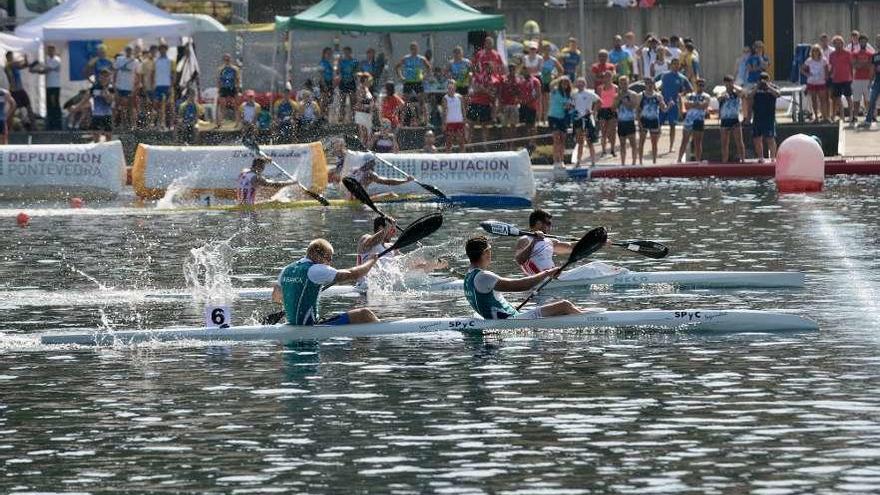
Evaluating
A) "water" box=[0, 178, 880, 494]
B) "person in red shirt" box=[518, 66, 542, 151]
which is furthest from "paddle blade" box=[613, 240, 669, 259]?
"person in red shirt" box=[518, 66, 542, 151]

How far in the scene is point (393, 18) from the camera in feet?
140

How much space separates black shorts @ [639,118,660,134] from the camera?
41500 millimetres

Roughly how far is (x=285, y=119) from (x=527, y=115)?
5.49 m

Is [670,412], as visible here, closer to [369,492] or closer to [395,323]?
[369,492]

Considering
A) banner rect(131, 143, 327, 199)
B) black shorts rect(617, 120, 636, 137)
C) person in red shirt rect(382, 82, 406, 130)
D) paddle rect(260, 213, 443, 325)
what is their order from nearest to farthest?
paddle rect(260, 213, 443, 325) < banner rect(131, 143, 327, 199) < black shorts rect(617, 120, 636, 137) < person in red shirt rect(382, 82, 406, 130)

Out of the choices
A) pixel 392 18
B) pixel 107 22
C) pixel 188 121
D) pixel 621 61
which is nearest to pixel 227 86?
pixel 188 121

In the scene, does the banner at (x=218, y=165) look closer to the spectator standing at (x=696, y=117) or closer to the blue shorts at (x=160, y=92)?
the blue shorts at (x=160, y=92)

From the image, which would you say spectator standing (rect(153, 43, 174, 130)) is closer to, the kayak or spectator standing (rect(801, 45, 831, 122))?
spectator standing (rect(801, 45, 831, 122))

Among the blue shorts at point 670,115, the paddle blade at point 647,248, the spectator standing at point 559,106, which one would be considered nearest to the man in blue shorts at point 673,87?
the blue shorts at point 670,115

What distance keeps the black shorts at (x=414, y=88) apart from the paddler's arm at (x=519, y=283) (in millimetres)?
22177

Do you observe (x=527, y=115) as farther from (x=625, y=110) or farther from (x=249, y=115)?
(x=249, y=115)

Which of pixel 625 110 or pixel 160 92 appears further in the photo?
Result: pixel 160 92

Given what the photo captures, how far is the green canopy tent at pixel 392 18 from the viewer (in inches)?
1671

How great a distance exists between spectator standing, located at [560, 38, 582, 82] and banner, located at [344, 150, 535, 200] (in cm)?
642
